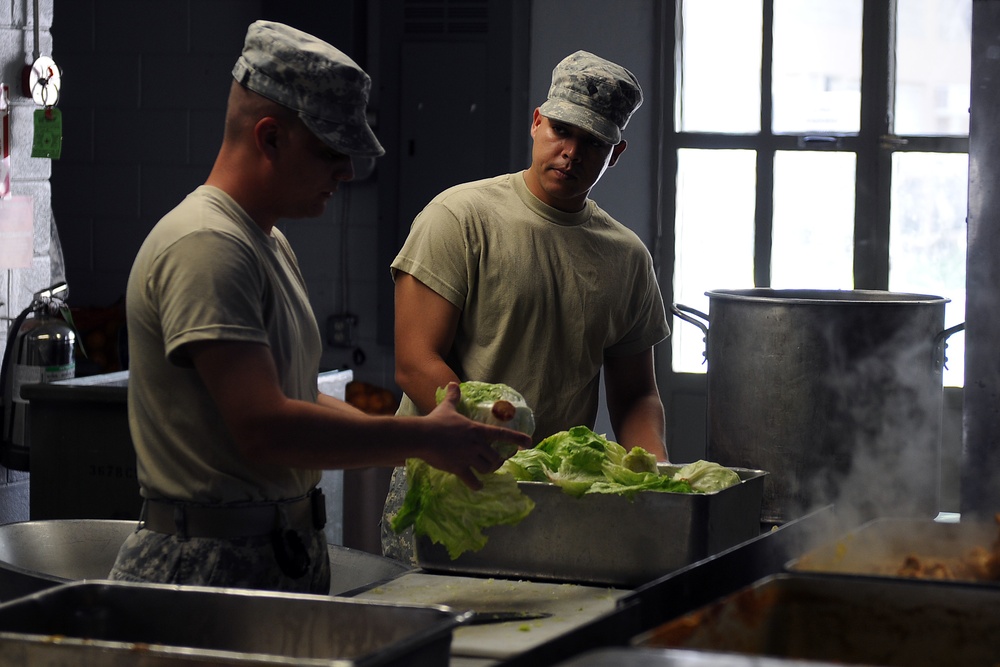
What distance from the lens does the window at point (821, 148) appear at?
4715 mm

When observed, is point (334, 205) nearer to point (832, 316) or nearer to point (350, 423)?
point (832, 316)

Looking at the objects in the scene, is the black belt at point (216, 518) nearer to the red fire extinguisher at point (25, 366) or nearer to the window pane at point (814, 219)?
the red fire extinguisher at point (25, 366)

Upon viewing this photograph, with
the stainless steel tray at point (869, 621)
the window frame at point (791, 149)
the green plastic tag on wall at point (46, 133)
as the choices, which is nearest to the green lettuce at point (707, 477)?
the stainless steel tray at point (869, 621)

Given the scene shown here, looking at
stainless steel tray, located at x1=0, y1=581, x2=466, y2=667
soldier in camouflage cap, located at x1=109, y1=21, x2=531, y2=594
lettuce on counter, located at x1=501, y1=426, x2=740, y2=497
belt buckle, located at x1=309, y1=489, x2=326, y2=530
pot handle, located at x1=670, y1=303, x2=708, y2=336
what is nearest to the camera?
stainless steel tray, located at x1=0, y1=581, x2=466, y2=667

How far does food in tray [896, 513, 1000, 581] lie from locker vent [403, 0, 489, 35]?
3.58 m

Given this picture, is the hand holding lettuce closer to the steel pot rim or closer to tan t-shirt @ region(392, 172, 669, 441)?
tan t-shirt @ region(392, 172, 669, 441)

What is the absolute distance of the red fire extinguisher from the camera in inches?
138

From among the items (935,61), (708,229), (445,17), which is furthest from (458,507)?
(935,61)

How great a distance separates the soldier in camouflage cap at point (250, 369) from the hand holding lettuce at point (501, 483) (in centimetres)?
12

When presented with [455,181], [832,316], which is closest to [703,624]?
[832,316]

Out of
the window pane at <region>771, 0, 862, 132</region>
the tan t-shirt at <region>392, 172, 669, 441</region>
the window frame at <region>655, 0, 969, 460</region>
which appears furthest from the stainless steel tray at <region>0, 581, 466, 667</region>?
the window pane at <region>771, 0, 862, 132</region>

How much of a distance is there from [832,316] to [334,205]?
3.03 meters

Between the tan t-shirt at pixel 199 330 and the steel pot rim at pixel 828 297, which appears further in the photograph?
the steel pot rim at pixel 828 297

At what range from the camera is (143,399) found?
1733 millimetres
